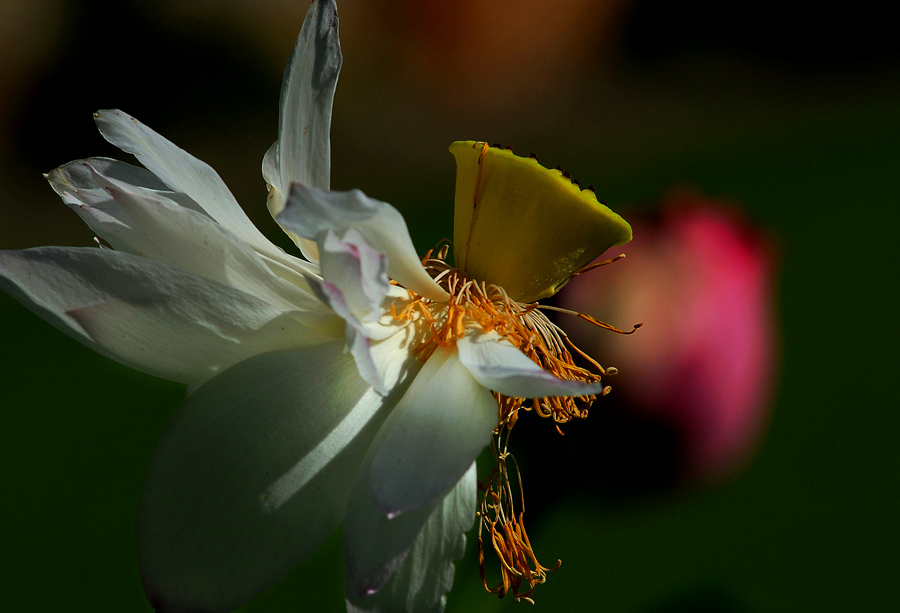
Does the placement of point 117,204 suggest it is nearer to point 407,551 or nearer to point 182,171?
point 182,171

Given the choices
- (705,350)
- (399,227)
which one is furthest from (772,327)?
(399,227)

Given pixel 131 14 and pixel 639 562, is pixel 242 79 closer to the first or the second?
pixel 131 14

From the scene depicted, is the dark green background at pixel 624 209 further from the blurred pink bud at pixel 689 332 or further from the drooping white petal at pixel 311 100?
the drooping white petal at pixel 311 100

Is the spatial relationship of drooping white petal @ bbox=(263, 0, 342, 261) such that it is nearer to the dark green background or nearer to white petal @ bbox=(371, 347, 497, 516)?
white petal @ bbox=(371, 347, 497, 516)

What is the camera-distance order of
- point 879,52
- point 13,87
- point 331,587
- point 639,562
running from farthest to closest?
point 879,52
point 13,87
point 639,562
point 331,587

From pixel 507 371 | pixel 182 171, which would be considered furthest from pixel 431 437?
pixel 182 171
